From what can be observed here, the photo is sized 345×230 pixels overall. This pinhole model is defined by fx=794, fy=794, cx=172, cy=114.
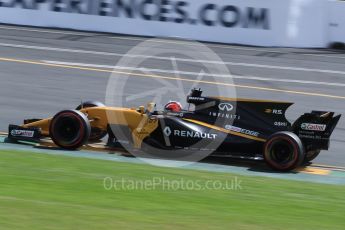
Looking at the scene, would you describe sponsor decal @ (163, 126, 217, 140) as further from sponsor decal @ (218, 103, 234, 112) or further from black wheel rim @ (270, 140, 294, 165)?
black wheel rim @ (270, 140, 294, 165)

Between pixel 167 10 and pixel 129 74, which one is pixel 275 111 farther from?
pixel 167 10

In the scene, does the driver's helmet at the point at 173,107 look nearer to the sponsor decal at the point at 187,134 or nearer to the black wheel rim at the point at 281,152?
the sponsor decal at the point at 187,134

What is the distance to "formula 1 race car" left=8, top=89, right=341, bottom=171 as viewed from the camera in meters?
9.88

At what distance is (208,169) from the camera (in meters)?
9.95

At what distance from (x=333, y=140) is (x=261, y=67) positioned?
781 centimetres

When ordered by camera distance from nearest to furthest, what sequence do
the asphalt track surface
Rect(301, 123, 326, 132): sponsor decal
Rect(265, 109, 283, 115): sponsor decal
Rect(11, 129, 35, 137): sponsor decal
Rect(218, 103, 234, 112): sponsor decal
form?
Rect(301, 123, 326, 132): sponsor decal
Rect(265, 109, 283, 115): sponsor decal
Rect(218, 103, 234, 112): sponsor decal
Rect(11, 129, 35, 137): sponsor decal
the asphalt track surface

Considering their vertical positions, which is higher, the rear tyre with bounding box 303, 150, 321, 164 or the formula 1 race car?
the formula 1 race car

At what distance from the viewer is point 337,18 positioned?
75.7ft

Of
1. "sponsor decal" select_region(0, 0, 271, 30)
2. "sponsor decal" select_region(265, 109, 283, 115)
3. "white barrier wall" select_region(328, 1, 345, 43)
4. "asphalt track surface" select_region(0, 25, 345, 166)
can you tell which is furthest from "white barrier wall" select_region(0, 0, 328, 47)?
"sponsor decal" select_region(265, 109, 283, 115)

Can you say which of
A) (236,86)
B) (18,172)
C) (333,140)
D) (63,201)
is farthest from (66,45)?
(63,201)

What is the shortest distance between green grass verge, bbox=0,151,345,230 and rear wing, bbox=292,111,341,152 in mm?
857

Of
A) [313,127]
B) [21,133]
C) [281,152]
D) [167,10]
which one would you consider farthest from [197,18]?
[281,152]

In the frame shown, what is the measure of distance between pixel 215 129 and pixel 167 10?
13.6m

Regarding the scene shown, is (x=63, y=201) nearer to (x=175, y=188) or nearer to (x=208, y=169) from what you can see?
(x=175, y=188)
